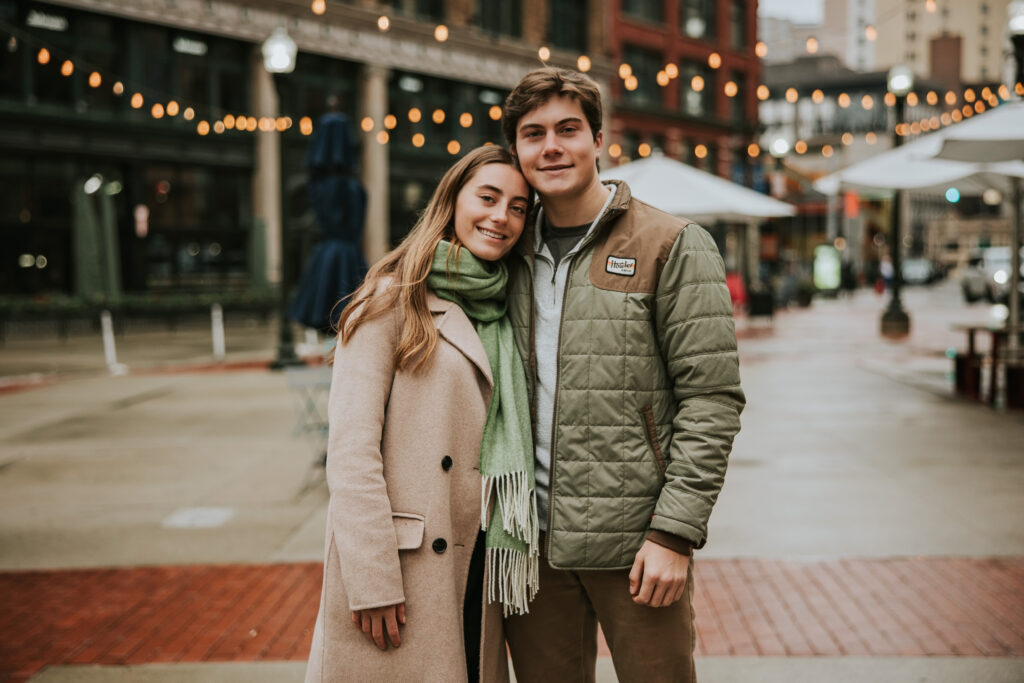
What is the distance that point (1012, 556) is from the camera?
5.34 metres

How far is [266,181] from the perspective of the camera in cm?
2875

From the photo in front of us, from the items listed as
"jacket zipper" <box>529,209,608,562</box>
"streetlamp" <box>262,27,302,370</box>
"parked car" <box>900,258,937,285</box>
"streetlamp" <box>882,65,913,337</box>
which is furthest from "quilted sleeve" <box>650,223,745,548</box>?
"parked car" <box>900,258,937,285</box>

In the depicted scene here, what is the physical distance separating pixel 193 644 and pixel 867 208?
84648 millimetres

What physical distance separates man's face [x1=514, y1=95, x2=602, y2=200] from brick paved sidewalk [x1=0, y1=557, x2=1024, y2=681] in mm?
2494

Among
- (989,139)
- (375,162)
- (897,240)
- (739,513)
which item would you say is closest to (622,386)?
(739,513)

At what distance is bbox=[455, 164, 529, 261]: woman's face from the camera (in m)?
2.57

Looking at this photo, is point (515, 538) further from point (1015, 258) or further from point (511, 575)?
point (1015, 258)

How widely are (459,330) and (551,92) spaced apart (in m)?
0.67

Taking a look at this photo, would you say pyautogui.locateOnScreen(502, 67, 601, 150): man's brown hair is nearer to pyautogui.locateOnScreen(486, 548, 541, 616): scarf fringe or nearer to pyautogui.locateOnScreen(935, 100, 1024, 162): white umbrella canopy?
pyautogui.locateOnScreen(486, 548, 541, 616): scarf fringe

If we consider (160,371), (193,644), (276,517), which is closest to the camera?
(193,644)

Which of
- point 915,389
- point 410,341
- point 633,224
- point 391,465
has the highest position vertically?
point 633,224

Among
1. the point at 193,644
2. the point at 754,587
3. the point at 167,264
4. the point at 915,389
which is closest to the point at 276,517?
the point at 193,644

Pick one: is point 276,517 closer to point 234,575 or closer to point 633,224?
point 234,575

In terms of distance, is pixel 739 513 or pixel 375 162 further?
→ pixel 375 162
